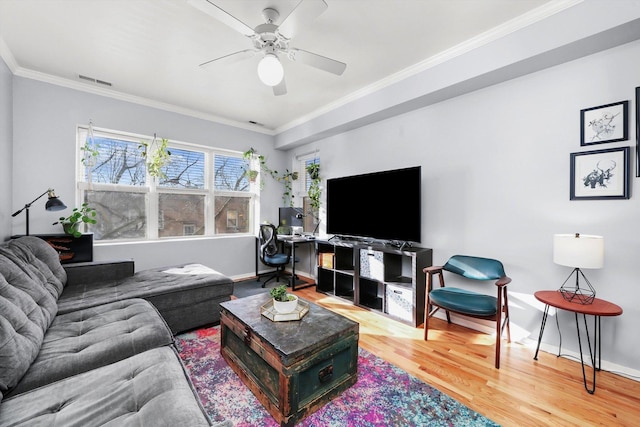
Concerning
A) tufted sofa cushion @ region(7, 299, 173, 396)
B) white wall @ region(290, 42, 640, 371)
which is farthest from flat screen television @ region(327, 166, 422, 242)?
tufted sofa cushion @ region(7, 299, 173, 396)

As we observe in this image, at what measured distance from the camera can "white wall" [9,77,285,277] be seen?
291 cm

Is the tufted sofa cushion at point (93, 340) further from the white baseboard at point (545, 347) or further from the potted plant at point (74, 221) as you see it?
the white baseboard at point (545, 347)

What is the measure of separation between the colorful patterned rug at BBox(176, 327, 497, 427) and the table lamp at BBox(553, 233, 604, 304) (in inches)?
47.3

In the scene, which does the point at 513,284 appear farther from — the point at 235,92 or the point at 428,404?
the point at 235,92

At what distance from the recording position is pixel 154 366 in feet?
4.27

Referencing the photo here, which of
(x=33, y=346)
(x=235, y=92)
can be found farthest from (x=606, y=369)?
(x=235, y=92)

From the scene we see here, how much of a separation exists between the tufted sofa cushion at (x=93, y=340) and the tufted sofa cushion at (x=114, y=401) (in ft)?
0.42

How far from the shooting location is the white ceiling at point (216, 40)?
6.52ft

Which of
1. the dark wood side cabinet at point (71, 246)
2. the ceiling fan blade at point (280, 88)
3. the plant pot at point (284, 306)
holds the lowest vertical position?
the plant pot at point (284, 306)

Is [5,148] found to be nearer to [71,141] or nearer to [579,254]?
[71,141]

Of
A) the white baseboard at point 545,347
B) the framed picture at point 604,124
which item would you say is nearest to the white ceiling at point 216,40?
the framed picture at point 604,124

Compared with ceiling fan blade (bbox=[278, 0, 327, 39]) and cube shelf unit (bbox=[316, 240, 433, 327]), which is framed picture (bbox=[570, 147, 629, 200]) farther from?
ceiling fan blade (bbox=[278, 0, 327, 39])

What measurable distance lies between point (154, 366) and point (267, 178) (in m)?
3.85

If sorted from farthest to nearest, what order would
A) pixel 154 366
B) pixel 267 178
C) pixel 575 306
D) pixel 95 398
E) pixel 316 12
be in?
1. pixel 267 178
2. pixel 575 306
3. pixel 316 12
4. pixel 154 366
5. pixel 95 398
